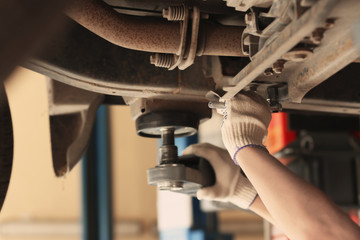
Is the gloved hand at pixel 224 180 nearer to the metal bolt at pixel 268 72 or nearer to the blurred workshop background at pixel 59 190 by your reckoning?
the metal bolt at pixel 268 72

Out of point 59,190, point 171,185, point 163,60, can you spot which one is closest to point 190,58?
point 163,60

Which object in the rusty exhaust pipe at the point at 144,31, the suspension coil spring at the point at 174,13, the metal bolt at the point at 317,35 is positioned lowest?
the metal bolt at the point at 317,35

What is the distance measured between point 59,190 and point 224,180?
3.62 m

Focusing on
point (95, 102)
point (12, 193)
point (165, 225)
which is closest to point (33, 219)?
point (12, 193)

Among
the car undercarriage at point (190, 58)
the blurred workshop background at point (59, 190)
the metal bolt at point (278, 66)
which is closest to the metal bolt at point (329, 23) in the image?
the car undercarriage at point (190, 58)

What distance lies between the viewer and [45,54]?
874mm

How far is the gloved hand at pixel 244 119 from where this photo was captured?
0.91m

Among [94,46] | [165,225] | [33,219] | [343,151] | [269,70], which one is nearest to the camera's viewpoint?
[269,70]

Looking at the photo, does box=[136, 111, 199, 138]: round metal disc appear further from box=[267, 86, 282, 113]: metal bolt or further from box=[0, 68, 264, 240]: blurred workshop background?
box=[0, 68, 264, 240]: blurred workshop background

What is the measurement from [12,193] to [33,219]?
11.4 inches

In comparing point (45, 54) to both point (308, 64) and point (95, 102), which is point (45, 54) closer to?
point (95, 102)

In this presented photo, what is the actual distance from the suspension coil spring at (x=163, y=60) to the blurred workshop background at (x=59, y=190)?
3.60 m

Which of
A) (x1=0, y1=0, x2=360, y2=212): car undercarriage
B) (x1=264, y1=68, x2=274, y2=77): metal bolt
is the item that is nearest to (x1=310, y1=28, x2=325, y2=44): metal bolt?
(x1=0, y1=0, x2=360, y2=212): car undercarriage

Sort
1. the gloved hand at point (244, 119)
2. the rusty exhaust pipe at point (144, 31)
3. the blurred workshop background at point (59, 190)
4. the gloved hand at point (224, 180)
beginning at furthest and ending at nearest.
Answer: the blurred workshop background at point (59, 190)
the gloved hand at point (224, 180)
the gloved hand at point (244, 119)
the rusty exhaust pipe at point (144, 31)
